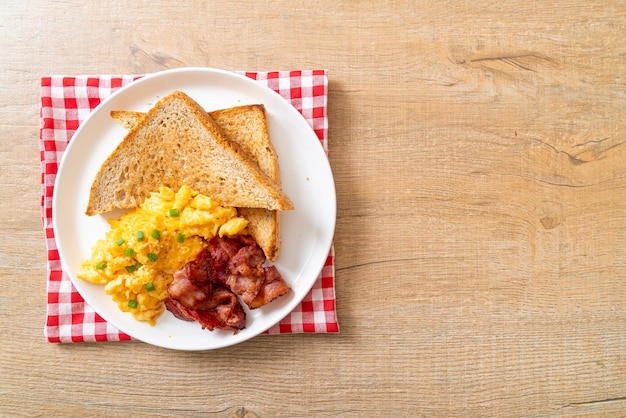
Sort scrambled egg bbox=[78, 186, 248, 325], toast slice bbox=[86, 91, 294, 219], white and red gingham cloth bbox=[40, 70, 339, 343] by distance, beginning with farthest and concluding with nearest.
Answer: white and red gingham cloth bbox=[40, 70, 339, 343] → toast slice bbox=[86, 91, 294, 219] → scrambled egg bbox=[78, 186, 248, 325]

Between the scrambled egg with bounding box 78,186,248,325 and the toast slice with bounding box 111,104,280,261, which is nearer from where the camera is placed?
the scrambled egg with bounding box 78,186,248,325

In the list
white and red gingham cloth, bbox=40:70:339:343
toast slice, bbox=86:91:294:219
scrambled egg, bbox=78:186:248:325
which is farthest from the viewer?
white and red gingham cloth, bbox=40:70:339:343

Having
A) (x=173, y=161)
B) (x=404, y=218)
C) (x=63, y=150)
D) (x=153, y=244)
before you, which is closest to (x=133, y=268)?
(x=153, y=244)

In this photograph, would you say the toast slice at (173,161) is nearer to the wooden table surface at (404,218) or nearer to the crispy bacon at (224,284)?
the crispy bacon at (224,284)

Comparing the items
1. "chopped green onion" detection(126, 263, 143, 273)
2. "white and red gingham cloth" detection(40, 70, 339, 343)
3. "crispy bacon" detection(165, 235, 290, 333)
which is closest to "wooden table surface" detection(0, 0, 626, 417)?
"white and red gingham cloth" detection(40, 70, 339, 343)

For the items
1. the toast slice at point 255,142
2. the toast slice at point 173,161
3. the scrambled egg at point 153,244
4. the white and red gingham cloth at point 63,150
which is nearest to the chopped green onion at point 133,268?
the scrambled egg at point 153,244

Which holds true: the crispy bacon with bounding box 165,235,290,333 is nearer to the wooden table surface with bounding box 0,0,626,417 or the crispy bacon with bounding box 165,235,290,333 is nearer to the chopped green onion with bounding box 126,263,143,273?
the chopped green onion with bounding box 126,263,143,273

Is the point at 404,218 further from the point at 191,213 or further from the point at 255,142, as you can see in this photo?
the point at 191,213
